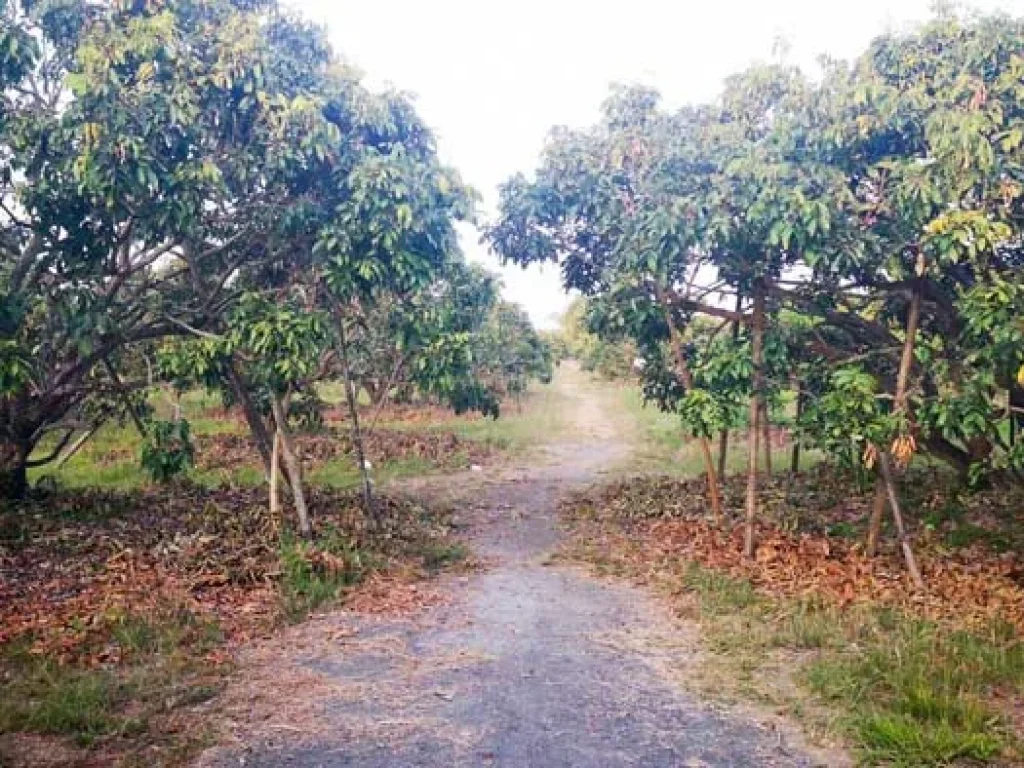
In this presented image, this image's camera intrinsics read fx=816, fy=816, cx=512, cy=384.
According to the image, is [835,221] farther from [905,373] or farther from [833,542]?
[833,542]

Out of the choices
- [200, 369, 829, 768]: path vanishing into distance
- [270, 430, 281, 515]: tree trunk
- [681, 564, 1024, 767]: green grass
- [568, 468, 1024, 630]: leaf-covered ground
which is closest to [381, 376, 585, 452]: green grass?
[568, 468, 1024, 630]: leaf-covered ground

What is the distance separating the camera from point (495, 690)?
4.80 meters

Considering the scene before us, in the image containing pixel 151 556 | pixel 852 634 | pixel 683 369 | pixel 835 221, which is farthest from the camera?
pixel 683 369

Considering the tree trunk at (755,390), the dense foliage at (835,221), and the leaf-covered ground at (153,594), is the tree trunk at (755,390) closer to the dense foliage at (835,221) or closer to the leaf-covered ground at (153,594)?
the dense foliage at (835,221)

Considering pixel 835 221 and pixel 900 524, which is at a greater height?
pixel 835 221

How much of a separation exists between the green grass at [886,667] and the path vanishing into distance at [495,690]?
376 millimetres

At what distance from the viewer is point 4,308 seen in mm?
7027

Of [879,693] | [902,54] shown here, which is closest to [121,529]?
[879,693]

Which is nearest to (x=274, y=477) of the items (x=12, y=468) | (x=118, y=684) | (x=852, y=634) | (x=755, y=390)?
(x=12, y=468)

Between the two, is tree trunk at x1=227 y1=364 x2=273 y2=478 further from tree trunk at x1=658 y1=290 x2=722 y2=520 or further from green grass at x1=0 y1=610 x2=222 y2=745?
tree trunk at x1=658 y1=290 x2=722 y2=520

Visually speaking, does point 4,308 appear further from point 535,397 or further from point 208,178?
point 535,397

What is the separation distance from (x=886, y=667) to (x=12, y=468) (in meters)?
9.07

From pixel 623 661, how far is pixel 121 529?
5.91 m

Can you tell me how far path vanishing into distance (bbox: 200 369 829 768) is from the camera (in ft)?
13.2
